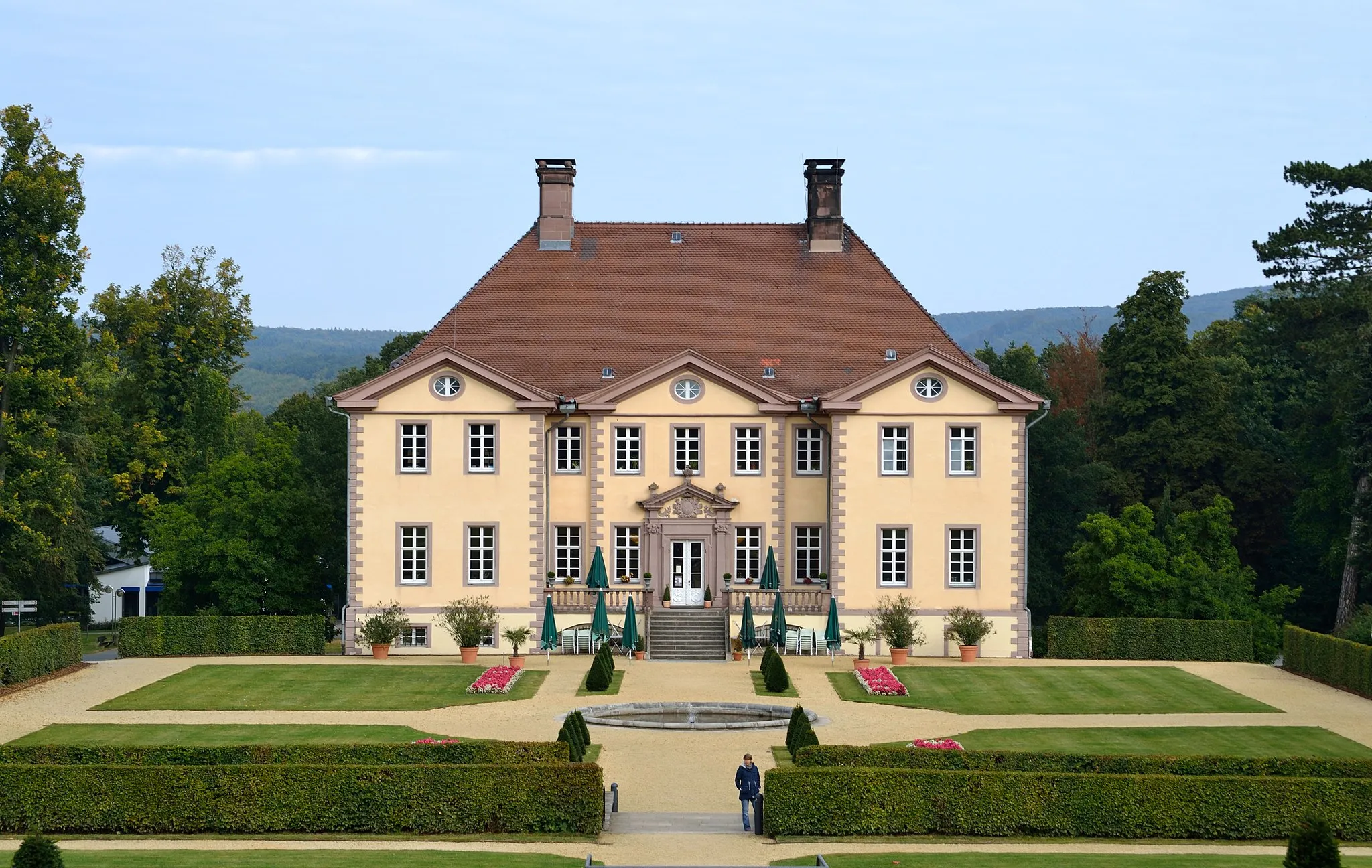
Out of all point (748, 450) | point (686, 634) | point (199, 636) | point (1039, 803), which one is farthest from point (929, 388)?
point (1039, 803)

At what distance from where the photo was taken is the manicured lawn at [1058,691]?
43.2m

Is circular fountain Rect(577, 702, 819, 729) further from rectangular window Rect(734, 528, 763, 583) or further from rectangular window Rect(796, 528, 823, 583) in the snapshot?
rectangular window Rect(796, 528, 823, 583)

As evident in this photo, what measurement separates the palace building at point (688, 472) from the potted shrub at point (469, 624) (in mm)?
962

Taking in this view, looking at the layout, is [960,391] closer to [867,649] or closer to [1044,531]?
[867,649]

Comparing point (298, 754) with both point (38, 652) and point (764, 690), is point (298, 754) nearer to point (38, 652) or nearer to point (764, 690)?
point (764, 690)

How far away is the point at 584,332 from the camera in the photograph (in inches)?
2253

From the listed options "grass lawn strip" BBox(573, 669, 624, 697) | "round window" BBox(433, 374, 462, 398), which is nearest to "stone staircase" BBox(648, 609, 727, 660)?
"grass lawn strip" BBox(573, 669, 624, 697)

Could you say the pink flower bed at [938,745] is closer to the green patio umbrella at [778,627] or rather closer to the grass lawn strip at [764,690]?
the grass lawn strip at [764,690]

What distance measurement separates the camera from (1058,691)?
46.0m

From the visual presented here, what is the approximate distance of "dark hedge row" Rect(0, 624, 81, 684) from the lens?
151ft

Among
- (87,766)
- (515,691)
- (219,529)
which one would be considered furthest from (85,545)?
(87,766)

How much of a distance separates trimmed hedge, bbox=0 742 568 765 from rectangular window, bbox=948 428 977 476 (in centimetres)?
2519

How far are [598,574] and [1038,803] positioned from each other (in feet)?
80.2

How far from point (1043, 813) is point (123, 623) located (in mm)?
32229
